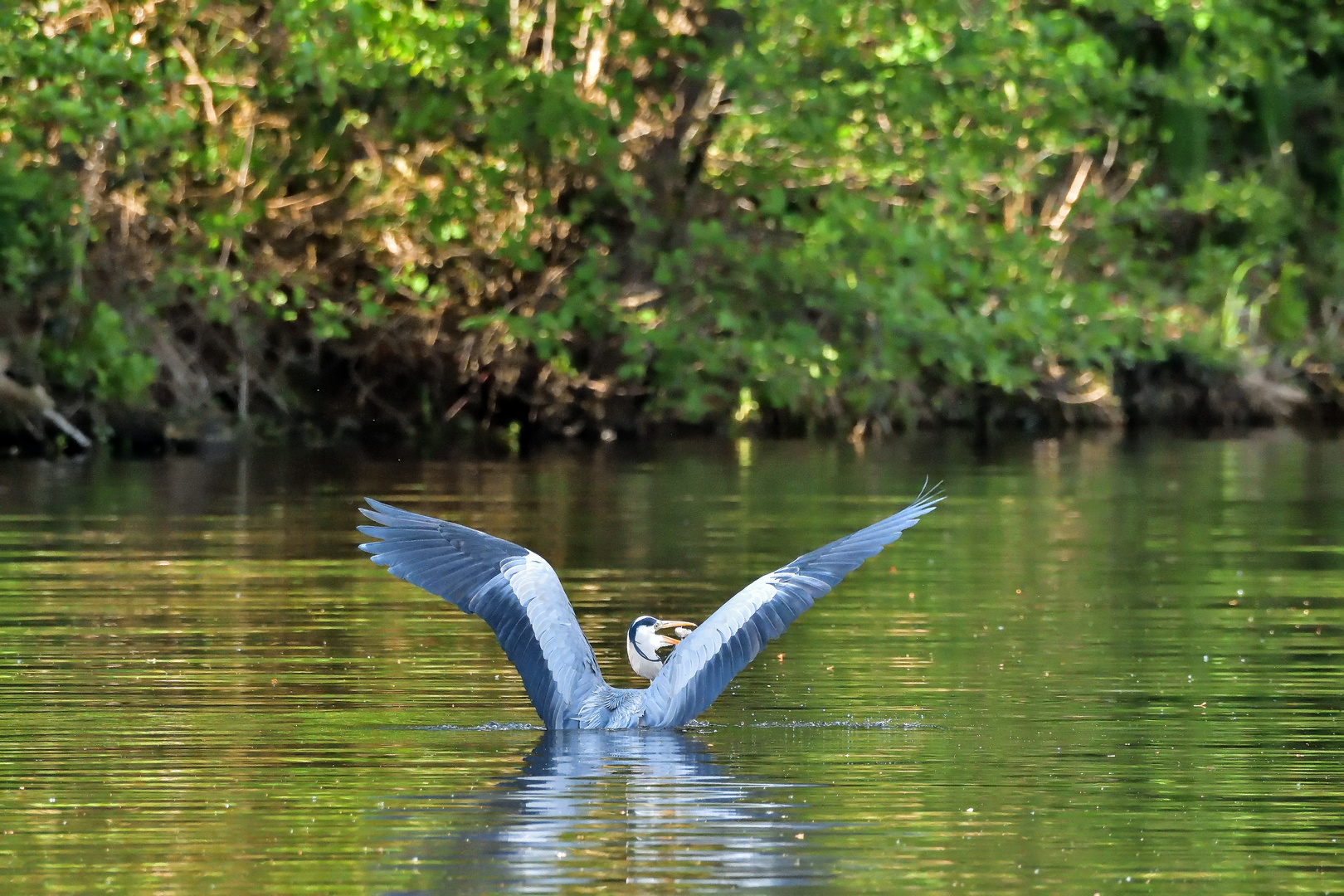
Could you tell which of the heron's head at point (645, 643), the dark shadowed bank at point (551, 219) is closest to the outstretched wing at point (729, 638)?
the heron's head at point (645, 643)

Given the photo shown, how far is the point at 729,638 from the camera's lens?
8750mm

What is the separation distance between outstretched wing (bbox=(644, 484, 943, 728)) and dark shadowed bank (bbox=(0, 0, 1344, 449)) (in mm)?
18065

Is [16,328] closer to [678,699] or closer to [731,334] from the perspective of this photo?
[731,334]

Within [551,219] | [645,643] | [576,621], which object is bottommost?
[645,643]

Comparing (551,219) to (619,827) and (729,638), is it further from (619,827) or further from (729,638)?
(619,827)

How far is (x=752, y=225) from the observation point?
34.1 m

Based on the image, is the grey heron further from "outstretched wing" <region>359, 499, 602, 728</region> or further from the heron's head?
the heron's head

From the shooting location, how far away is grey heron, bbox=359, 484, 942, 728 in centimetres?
876

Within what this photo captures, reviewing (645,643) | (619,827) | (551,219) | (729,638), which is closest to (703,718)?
(645,643)

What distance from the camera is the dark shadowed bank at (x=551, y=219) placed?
29000mm

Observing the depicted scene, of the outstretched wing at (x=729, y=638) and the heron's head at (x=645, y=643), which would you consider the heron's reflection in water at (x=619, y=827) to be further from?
the heron's head at (x=645, y=643)

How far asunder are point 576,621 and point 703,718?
91 centimetres

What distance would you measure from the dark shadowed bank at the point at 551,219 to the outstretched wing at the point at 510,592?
57.0ft

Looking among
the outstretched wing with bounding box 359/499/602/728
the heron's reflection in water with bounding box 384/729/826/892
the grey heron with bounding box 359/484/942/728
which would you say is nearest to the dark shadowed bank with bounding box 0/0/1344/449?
the outstretched wing with bounding box 359/499/602/728
